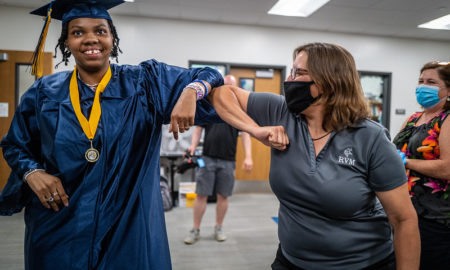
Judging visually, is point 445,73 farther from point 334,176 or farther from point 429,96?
point 334,176

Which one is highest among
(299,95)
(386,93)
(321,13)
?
(321,13)

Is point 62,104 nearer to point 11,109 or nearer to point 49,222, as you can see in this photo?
point 49,222

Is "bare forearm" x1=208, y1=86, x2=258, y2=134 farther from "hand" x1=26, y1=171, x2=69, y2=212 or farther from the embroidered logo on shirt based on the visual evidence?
"hand" x1=26, y1=171, x2=69, y2=212

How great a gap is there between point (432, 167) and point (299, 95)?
3.17ft

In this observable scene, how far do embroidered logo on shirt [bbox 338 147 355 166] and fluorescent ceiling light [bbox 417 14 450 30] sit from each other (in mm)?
5614

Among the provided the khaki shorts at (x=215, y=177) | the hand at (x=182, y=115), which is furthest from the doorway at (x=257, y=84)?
the hand at (x=182, y=115)

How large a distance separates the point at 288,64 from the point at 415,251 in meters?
5.09

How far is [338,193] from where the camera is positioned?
1.02 m

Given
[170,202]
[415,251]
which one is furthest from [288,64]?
[415,251]

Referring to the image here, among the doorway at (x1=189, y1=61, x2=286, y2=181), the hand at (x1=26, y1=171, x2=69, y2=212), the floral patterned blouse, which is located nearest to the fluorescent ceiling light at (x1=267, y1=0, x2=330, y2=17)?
the doorway at (x1=189, y1=61, x2=286, y2=181)

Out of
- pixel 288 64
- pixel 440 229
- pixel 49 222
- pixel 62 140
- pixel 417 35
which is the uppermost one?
pixel 417 35

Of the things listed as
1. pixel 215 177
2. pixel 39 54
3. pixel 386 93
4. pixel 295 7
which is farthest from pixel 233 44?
pixel 39 54

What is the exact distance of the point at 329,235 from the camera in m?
1.06

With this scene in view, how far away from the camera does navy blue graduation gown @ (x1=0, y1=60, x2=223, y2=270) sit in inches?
43.3
